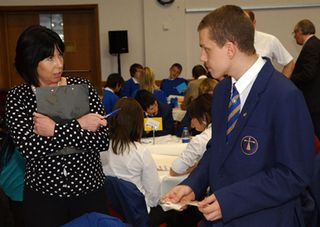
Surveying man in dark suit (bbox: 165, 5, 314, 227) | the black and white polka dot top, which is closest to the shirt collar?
man in dark suit (bbox: 165, 5, 314, 227)

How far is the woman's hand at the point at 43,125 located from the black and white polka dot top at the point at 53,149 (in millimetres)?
28

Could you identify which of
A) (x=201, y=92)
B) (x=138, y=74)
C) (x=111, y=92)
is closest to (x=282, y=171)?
(x=201, y=92)

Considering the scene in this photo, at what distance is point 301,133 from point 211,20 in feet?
1.72

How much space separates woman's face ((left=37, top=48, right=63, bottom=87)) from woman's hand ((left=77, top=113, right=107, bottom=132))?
10.9 inches

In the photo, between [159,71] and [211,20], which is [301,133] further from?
[159,71]

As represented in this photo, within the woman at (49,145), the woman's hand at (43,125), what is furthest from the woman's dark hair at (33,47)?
the woman's hand at (43,125)

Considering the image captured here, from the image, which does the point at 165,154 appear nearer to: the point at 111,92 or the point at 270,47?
the point at 270,47

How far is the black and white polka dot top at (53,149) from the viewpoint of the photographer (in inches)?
92.4

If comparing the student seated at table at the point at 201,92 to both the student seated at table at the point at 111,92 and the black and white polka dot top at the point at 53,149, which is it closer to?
the student seated at table at the point at 111,92

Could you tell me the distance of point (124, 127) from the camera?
11.4ft

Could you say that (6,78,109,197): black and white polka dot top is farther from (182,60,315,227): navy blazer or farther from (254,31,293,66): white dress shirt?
(254,31,293,66): white dress shirt

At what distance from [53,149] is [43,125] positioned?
5.4 inches

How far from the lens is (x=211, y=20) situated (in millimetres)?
1758

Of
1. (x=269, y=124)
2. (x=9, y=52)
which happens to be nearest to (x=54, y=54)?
(x=269, y=124)
